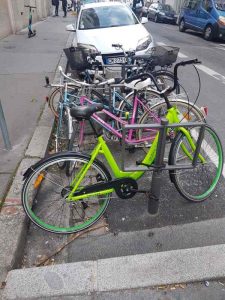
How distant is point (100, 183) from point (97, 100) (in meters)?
1.66

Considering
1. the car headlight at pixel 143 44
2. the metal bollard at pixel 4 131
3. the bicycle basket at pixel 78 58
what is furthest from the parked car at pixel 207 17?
the metal bollard at pixel 4 131

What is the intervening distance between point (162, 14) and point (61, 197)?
888 inches

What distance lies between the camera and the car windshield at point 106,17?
723cm

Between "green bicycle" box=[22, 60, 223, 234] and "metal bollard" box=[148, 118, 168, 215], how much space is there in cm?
11

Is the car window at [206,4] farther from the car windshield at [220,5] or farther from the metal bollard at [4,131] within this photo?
the metal bollard at [4,131]

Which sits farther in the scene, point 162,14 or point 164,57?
point 162,14

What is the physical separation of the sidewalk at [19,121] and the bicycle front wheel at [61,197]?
0.73ft

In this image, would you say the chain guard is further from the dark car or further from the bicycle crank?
the dark car

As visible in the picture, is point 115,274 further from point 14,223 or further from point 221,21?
point 221,21

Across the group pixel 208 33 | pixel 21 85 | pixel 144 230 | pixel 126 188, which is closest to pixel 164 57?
pixel 126 188

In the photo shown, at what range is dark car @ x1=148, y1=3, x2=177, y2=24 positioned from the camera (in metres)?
22.1

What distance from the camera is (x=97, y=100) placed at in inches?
157

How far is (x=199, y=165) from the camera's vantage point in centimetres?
330

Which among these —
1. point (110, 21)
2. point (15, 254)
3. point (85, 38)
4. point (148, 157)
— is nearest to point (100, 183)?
point (148, 157)
